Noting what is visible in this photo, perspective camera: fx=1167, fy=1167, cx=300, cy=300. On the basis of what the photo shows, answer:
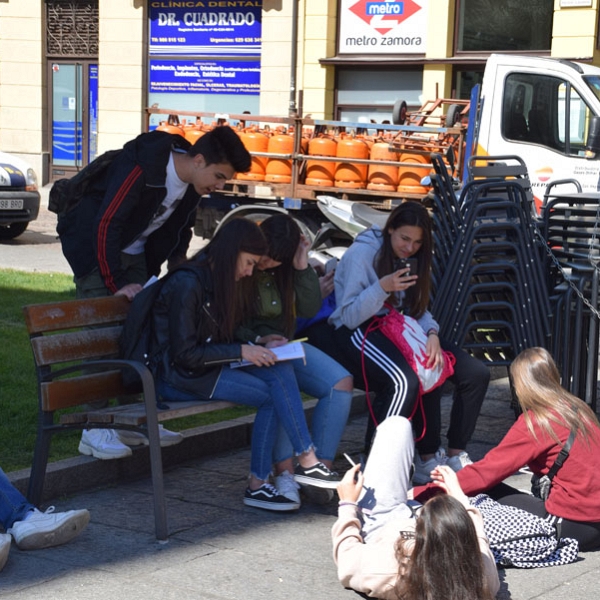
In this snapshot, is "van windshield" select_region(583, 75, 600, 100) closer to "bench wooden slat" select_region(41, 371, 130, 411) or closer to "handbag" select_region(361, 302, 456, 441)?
"handbag" select_region(361, 302, 456, 441)

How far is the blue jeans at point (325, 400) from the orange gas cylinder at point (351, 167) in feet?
24.8

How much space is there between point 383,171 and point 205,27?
10574 millimetres

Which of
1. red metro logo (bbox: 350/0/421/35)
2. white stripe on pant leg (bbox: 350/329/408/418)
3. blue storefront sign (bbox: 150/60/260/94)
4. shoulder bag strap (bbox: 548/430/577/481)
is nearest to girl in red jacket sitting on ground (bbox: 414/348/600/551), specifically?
shoulder bag strap (bbox: 548/430/577/481)

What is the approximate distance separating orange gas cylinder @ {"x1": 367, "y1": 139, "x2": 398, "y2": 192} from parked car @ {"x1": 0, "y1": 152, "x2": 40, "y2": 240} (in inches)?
214

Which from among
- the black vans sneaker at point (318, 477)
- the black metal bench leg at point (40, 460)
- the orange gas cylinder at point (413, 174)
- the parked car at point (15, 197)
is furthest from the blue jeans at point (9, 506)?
the parked car at point (15, 197)

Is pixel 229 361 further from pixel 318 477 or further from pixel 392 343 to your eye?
pixel 392 343

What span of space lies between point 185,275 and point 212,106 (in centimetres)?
1756

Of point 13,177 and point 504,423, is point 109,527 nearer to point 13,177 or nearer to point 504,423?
point 504,423

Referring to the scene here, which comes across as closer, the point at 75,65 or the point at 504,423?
the point at 504,423

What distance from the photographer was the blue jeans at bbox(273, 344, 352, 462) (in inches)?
216

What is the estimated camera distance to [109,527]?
4863mm

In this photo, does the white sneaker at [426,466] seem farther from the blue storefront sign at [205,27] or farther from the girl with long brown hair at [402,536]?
the blue storefront sign at [205,27]

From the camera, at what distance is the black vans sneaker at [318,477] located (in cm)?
523

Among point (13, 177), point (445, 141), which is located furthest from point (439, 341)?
point (13, 177)
